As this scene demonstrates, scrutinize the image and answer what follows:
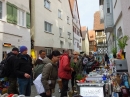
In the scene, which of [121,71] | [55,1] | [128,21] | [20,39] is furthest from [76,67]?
[55,1]

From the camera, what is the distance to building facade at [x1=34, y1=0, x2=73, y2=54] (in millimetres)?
17797

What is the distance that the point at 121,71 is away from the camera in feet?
22.4

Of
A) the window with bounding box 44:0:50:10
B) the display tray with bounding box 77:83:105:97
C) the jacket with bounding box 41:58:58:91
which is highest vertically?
the window with bounding box 44:0:50:10

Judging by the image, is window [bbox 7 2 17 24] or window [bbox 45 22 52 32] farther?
window [bbox 45 22 52 32]

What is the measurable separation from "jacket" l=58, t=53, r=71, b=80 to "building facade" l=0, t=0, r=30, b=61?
268 inches

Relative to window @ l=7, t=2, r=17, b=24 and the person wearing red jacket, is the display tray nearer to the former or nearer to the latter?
the person wearing red jacket

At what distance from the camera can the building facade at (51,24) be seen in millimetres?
17797

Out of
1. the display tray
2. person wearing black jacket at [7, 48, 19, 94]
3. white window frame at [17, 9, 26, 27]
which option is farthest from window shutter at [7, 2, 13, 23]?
the display tray

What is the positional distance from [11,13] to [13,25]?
34.1 inches

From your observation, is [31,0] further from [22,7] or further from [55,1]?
[55,1]

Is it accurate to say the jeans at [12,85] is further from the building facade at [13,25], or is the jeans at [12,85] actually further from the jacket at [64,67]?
the building facade at [13,25]

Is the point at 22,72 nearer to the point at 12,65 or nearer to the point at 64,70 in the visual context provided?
the point at 12,65

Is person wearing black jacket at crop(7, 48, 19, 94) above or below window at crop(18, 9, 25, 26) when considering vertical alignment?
below

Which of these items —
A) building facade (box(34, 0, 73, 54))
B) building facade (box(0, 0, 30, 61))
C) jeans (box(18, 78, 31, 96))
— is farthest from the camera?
building facade (box(34, 0, 73, 54))
